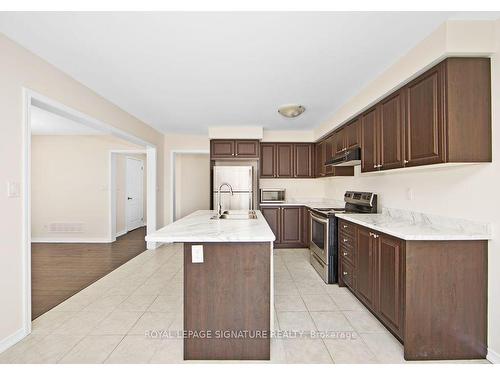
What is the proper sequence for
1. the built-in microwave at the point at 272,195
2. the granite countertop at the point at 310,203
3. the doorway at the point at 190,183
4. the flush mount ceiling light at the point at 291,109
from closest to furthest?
the flush mount ceiling light at the point at 291,109 < the granite countertop at the point at 310,203 < the built-in microwave at the point at 272,195 < the doorway at the point at 190,183

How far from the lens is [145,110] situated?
3781mm

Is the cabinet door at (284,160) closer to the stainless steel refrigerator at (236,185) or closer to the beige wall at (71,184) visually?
the stainless steel refrigerator at (236,185)

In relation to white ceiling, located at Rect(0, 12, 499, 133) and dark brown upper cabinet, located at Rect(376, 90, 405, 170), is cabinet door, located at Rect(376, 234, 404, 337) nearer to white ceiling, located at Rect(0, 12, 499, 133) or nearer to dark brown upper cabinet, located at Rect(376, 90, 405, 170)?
dark brown upper cabinet, located at Rect(376, 90, 405, 170)

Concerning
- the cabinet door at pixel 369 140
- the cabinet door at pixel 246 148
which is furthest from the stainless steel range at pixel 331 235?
the cabinet door at pixel 246 148

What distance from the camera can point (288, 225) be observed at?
485 cm

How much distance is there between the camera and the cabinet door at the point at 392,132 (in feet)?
7.43

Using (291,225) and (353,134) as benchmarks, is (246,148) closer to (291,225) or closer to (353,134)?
(291,225)

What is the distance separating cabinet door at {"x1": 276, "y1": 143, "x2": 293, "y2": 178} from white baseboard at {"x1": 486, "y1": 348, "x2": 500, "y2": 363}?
147 inches

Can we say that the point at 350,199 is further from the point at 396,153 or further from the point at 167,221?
the point at 167,221

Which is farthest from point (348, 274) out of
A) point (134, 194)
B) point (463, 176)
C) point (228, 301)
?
point (134, 194)

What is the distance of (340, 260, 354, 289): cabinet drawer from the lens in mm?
2760

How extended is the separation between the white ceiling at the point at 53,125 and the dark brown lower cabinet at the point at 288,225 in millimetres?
3248

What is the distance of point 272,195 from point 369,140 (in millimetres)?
2496

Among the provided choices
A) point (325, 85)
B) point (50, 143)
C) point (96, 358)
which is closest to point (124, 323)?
point (96, 358)
